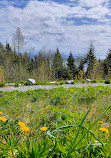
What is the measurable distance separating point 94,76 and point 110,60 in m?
8.80

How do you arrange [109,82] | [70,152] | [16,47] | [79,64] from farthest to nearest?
[79,64], [16,47], [109,82], [70,152]

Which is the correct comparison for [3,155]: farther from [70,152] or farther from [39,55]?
[39,55]

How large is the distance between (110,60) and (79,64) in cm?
436

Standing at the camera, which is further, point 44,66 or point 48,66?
point 48,66

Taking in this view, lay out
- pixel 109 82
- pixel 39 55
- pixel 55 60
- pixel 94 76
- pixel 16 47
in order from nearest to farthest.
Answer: pixel 109 82, pixel 94 76, pixel 16 47, pixel 39 55, pixel 55 60

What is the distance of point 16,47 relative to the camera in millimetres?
14727

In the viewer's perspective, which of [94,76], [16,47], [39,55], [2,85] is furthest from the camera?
[39,55]

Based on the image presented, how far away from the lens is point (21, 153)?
0.83 meters

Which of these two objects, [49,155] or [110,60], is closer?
[49,155]

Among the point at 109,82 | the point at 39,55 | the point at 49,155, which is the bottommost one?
the point at 109,82

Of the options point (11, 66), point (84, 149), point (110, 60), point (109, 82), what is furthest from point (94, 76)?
point (84, 149)

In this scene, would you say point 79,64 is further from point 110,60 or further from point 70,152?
point 70,152

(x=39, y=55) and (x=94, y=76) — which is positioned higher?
(x=39, y=55)

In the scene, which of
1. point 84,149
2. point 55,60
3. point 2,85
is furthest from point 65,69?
point 84,149
